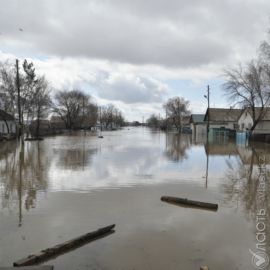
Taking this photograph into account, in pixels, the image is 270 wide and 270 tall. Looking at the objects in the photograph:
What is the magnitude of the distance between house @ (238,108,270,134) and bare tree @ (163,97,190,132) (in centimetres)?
4219

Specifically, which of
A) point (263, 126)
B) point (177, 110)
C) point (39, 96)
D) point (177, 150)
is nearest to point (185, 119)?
point (177, 110)

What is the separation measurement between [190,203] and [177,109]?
313ft

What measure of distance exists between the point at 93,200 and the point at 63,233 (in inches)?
111

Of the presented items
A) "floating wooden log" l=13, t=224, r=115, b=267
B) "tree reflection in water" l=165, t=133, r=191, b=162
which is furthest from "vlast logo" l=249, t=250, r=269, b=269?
"tree reflection in water" l=165, t=133, r=191, b=162

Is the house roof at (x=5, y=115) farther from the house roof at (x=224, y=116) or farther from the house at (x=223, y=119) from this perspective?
the house roof at (x=224, y=116)

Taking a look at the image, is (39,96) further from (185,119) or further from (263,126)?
(185,119)

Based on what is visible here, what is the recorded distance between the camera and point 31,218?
25.2ft

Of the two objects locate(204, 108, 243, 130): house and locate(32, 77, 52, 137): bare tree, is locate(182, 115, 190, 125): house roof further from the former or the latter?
locate(32, 77, 52, 137): bare tree

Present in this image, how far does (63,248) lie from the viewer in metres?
5.78

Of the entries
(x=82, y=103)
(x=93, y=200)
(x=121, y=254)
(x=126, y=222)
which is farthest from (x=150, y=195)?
(x=82, y=103)

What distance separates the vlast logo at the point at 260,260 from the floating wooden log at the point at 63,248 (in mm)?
2720

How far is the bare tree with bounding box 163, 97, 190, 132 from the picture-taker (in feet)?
336

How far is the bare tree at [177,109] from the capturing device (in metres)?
103

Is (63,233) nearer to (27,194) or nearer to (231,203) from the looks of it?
(27,194)
